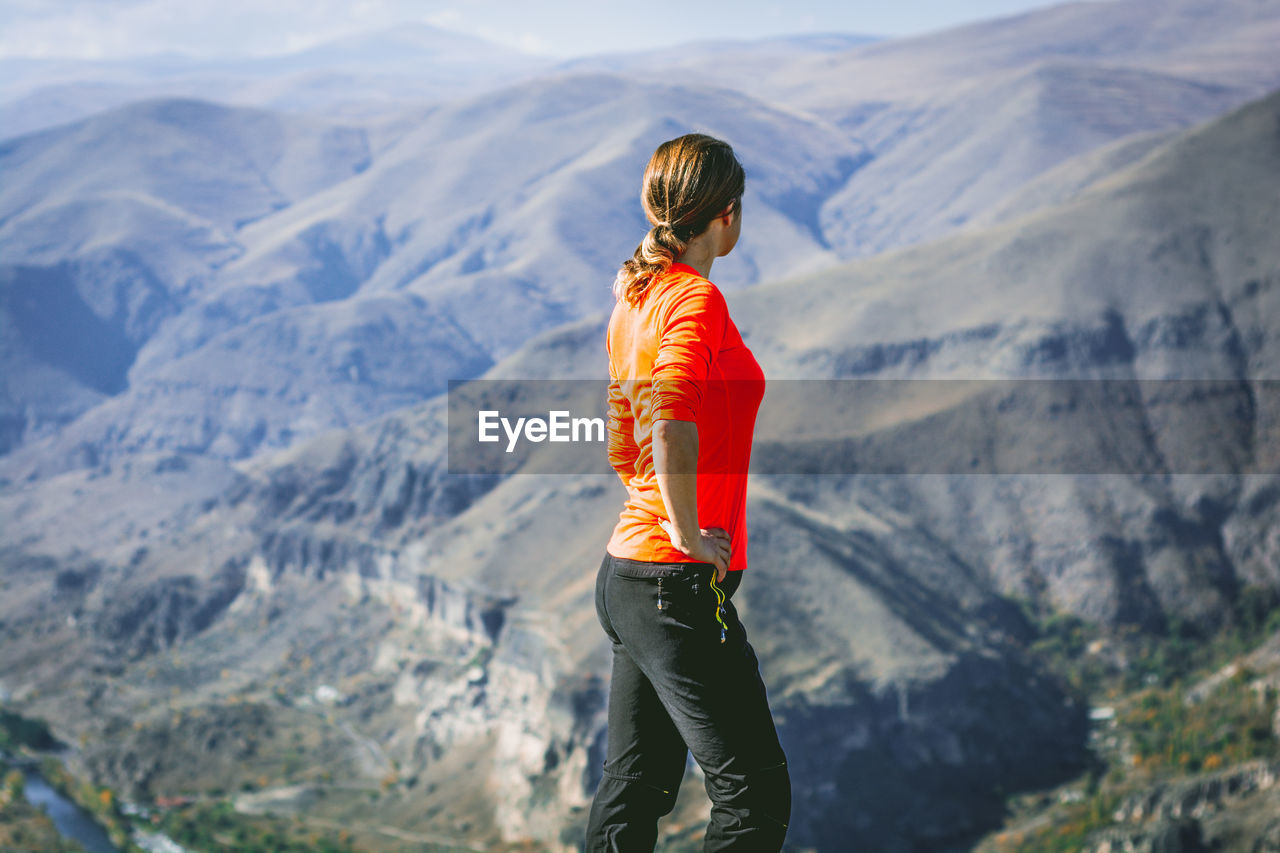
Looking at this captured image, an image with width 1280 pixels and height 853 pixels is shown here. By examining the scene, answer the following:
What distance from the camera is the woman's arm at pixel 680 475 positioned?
13.5 ft

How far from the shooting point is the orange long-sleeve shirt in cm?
422

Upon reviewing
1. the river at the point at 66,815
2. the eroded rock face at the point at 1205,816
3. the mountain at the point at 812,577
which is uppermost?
the mountain at the point at 812,577

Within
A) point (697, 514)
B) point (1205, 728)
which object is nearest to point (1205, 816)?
point (1205, 728)

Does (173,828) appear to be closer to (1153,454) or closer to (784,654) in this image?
(784,654)

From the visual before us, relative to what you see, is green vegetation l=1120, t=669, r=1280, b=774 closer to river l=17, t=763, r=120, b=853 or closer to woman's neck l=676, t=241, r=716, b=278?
river l=17, t=763, r=120, b=853

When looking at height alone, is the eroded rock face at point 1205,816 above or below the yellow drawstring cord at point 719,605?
below

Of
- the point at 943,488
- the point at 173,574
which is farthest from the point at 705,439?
the point at 173,574

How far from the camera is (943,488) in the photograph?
289 feet

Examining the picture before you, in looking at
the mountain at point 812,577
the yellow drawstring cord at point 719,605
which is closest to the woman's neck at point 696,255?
the yellow drawstring cord at point 719,605

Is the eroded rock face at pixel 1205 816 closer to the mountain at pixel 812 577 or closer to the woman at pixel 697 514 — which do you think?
the mountain at pixel 812 577

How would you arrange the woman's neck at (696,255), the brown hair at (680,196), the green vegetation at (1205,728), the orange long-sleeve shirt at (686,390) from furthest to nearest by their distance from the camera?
the green vegetation at (1205,728) < the woman's neck at (696,255) < the brown hair at (680,196) < the orange long-sleeve shirt at (686,390)

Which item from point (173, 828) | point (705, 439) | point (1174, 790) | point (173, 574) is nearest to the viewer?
point (705, 439)

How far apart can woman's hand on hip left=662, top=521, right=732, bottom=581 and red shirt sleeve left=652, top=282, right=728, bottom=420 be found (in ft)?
1.60

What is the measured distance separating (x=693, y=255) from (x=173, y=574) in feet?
422
